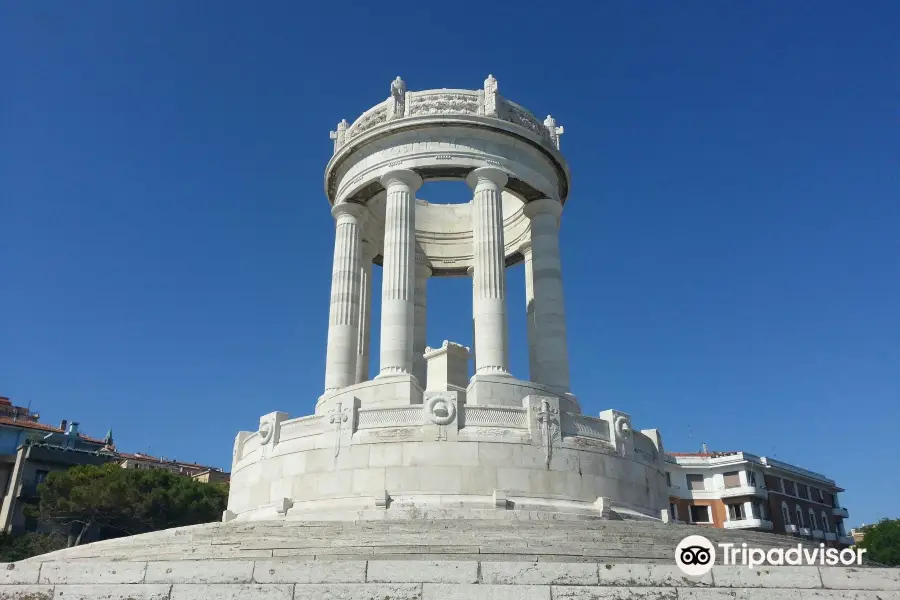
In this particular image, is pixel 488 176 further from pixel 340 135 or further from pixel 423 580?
pixel 423 580

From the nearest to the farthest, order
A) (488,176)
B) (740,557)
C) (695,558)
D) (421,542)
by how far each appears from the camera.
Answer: (695,558), (421,542), (740,557), (488,176)

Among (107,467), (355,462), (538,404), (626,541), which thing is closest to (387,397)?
(355,462)

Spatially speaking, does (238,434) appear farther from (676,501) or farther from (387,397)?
(676,501)

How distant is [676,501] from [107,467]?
6318 cm

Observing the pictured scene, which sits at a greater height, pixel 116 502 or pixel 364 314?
pixel 364 314

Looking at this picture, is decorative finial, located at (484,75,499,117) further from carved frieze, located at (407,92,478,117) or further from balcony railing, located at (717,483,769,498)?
balcony railing, located at (717,483,769,498)

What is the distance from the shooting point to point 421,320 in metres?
43.8

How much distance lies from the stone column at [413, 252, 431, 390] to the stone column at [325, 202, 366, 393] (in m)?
4.99

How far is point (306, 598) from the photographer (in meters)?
11.4

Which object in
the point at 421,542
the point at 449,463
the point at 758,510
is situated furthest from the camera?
the point at 758,510

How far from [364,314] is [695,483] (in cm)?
6298

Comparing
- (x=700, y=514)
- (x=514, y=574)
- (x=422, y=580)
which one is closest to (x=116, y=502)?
(x=422, y=580)

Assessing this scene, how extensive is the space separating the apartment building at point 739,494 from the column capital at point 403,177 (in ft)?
203

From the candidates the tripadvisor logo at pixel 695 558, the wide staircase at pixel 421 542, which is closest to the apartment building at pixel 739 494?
the wide staircase at pixel 421 542
